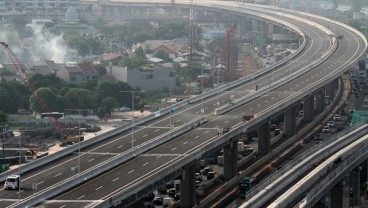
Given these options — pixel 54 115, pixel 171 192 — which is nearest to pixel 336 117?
pixel 54 115

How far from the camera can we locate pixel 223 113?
114m

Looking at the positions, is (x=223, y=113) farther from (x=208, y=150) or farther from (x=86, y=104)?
(x=86, y=104)

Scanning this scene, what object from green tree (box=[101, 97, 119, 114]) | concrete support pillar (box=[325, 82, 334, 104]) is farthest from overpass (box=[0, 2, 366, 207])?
green tree (box=[101, 97, 119, 114])

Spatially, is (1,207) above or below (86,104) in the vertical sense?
above

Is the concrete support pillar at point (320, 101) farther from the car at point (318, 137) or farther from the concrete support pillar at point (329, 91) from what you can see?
the car at point (318, 137)

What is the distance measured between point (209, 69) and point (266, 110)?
78.8 meters

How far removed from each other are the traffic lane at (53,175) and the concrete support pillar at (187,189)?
223 inches

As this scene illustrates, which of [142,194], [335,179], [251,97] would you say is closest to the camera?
[142,194]

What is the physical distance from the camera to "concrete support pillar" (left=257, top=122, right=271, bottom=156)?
112m

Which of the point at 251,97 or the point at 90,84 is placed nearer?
the point at 251,97

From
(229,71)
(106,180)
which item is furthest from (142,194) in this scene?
(229,71)

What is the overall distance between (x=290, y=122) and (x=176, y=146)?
107ft

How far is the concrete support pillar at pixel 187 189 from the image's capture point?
86.2 metres

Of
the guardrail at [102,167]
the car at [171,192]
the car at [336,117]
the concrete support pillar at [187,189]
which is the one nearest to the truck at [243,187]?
the concrete support pillar at [187,189]
